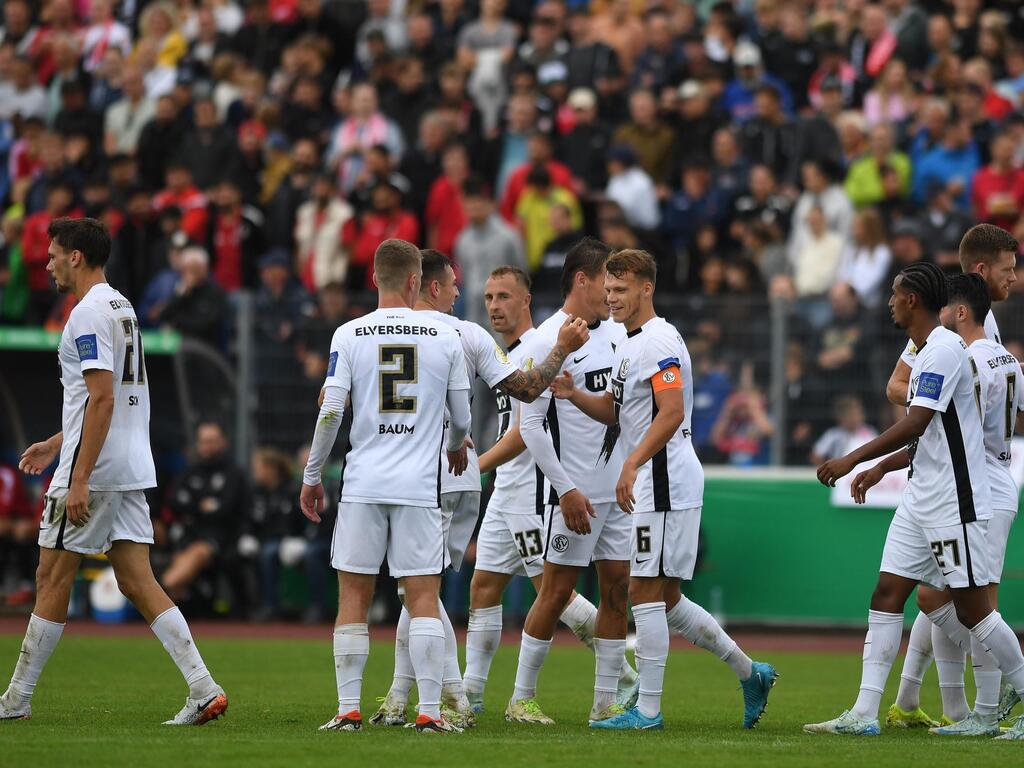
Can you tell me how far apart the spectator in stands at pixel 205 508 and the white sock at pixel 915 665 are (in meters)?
10.1

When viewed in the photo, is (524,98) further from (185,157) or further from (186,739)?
(186,739)

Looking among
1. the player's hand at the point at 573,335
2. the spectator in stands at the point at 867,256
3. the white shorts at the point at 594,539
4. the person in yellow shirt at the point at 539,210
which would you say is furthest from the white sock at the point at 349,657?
the person in yellow shirt at the point at 539,210

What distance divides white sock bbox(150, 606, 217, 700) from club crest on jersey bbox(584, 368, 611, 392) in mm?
2763

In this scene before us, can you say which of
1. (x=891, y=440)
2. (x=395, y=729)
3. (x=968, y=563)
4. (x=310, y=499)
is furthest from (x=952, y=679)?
(x=310, y=499)

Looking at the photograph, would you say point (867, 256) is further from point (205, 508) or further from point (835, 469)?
point (835, 469)

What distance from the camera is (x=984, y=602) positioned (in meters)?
9.12

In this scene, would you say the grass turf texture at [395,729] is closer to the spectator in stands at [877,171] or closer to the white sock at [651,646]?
the white sock at [651,646]

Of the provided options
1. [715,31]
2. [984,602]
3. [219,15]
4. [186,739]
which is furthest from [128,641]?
[219,15]

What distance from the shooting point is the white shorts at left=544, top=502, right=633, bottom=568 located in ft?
32.6

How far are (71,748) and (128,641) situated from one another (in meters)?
8.16

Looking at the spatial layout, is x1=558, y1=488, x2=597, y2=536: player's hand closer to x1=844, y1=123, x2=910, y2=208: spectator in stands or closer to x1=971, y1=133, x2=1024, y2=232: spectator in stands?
x1=971, y1=133, x2=1024, y2=232: spectator in stands

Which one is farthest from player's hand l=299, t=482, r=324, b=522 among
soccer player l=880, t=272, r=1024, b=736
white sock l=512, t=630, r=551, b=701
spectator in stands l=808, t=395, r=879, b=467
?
spectator in stands l=808, t=395, r=879, b=467

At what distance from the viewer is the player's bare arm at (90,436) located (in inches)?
358

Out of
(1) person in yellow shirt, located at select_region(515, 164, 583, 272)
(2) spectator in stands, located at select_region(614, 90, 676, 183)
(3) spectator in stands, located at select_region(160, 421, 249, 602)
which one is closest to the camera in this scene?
(3) spectator in stands, located at select_region(160, 421, 249, 602)
